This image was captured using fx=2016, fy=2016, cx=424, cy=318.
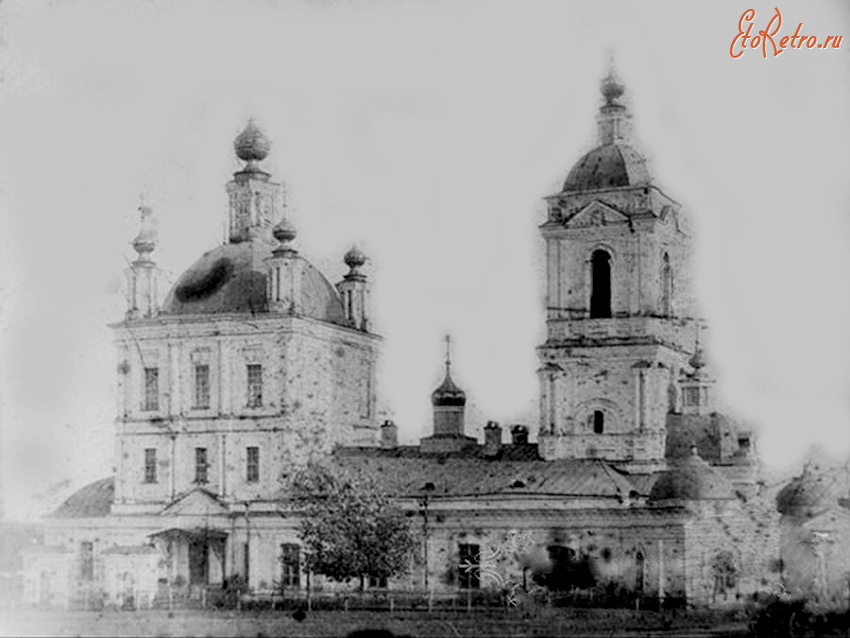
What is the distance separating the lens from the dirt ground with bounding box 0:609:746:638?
11203 millimetres

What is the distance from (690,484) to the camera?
1287cm

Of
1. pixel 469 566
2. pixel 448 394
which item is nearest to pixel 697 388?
pixel 469 566

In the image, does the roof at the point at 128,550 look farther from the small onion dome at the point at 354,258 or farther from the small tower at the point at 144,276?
the small onion dome at the point at 354,258

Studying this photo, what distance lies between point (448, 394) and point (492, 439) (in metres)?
1.40

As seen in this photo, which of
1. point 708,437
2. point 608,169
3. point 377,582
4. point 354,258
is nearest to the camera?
point 354,258

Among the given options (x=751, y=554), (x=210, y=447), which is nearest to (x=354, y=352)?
(x=210, y=447)

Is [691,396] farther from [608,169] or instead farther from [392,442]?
[392,442]

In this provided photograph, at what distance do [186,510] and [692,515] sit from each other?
312 cm

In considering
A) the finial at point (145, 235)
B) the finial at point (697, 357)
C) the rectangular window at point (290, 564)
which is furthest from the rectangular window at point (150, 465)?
the finial at point (697, 357)

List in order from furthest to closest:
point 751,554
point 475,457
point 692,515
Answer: point 475,457
point 692,515
point 751,554

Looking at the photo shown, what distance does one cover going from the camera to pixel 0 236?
38.2 ft

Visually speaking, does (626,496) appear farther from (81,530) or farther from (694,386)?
(81,530)

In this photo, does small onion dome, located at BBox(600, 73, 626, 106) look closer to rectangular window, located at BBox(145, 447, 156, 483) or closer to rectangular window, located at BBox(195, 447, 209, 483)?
rectangular window, located at BBox(195, 447, 209, 483)

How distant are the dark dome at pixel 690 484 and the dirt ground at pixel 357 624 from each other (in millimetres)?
1263
